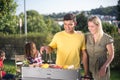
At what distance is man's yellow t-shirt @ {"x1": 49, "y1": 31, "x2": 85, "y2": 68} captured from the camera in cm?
323

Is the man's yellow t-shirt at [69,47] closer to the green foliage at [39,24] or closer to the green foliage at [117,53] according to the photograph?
the green foliage at [117,53]

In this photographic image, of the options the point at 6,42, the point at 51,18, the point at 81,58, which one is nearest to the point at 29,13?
the point at 51,18

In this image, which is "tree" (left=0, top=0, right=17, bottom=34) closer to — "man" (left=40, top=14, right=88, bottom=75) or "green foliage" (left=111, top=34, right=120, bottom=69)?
"green foliage" (left=111, top=34, right=120, bottom=69)

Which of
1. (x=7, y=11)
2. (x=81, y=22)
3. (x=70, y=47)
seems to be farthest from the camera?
(x=81, y=22)

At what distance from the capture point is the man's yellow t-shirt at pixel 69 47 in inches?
127

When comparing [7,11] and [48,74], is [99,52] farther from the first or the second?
[7,11]

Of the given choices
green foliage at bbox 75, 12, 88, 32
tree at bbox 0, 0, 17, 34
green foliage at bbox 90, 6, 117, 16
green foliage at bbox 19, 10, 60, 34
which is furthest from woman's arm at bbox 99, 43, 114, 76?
green foliage at bbox 19, 10, 60, 34

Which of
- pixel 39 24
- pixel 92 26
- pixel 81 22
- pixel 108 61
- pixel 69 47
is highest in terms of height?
pixel 92 26

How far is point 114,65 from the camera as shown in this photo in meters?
10.1

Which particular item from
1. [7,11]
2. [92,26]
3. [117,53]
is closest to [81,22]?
[7,11]

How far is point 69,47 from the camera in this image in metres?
3.24

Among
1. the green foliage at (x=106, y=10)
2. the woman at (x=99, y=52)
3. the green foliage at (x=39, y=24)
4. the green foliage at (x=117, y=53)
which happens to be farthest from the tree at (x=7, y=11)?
the woman at (x=99, y=52)

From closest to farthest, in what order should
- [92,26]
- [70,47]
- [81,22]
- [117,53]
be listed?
[92,26]
[70,47]
[117,53]
[81,22]

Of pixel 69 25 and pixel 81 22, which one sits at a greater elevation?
pixel 69 25
